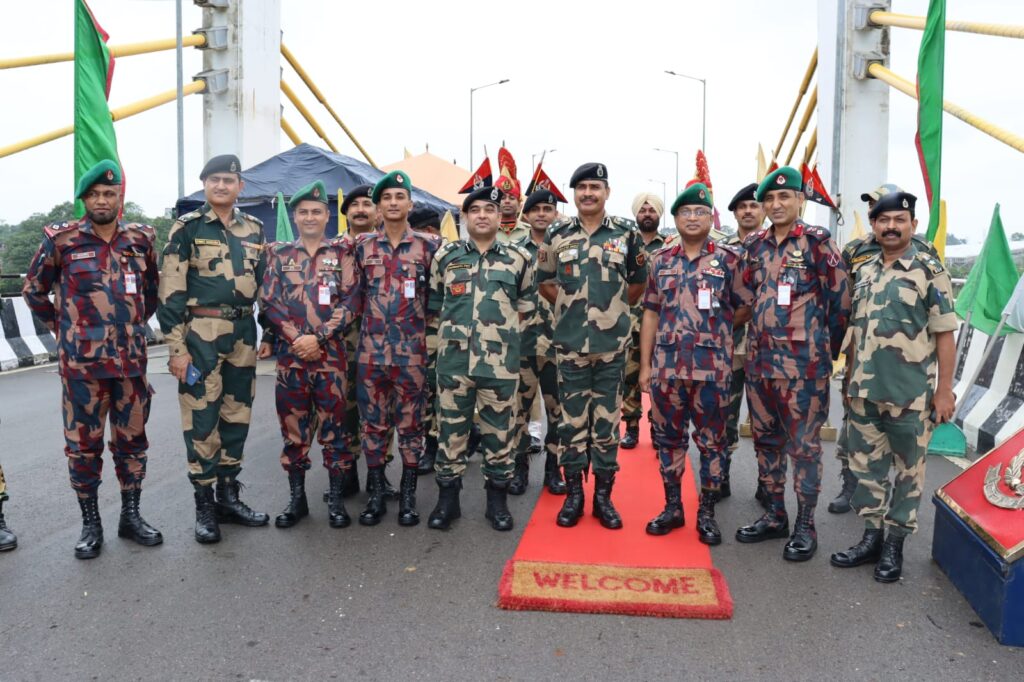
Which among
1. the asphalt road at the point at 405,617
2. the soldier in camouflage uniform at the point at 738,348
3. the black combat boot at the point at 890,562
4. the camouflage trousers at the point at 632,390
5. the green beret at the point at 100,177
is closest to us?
the asphalt road at the point at 405,617

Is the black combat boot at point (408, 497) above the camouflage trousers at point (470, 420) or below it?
below

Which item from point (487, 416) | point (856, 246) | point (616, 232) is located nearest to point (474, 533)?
point (487, 416)

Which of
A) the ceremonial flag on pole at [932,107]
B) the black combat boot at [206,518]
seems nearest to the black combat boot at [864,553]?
the ceremonial flag on pole at [932,107]

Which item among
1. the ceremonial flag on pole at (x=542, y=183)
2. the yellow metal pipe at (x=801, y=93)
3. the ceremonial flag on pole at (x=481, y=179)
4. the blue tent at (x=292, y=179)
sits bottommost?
the ceremonial flag on pole at (x=481, y=179)

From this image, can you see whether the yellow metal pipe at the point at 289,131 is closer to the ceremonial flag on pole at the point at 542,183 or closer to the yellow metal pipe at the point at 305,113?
the yellow metal pipe at the point at 305,113

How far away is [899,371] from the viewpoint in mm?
3279

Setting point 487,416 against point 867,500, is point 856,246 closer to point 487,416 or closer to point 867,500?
point 867,500

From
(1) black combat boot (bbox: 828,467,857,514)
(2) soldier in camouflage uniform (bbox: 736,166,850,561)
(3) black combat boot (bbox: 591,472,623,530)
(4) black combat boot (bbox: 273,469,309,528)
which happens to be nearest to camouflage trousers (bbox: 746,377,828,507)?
(2) soldier in camouflage uniform (bbox: 736,166,850,561)

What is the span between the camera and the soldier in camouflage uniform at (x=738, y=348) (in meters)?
4.44

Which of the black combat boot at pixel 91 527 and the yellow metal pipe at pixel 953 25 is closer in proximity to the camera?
the black combat boot at pixel 91 527

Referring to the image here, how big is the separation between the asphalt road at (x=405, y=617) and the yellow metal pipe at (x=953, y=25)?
26.0 ft

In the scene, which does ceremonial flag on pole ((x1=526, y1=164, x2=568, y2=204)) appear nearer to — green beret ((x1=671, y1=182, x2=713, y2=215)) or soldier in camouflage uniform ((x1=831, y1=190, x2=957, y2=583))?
green beret ((x1=671, y1=182, x2=713, y2=215))

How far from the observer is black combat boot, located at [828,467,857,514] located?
420cm

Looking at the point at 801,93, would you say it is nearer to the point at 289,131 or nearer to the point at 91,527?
the point at 289,131
